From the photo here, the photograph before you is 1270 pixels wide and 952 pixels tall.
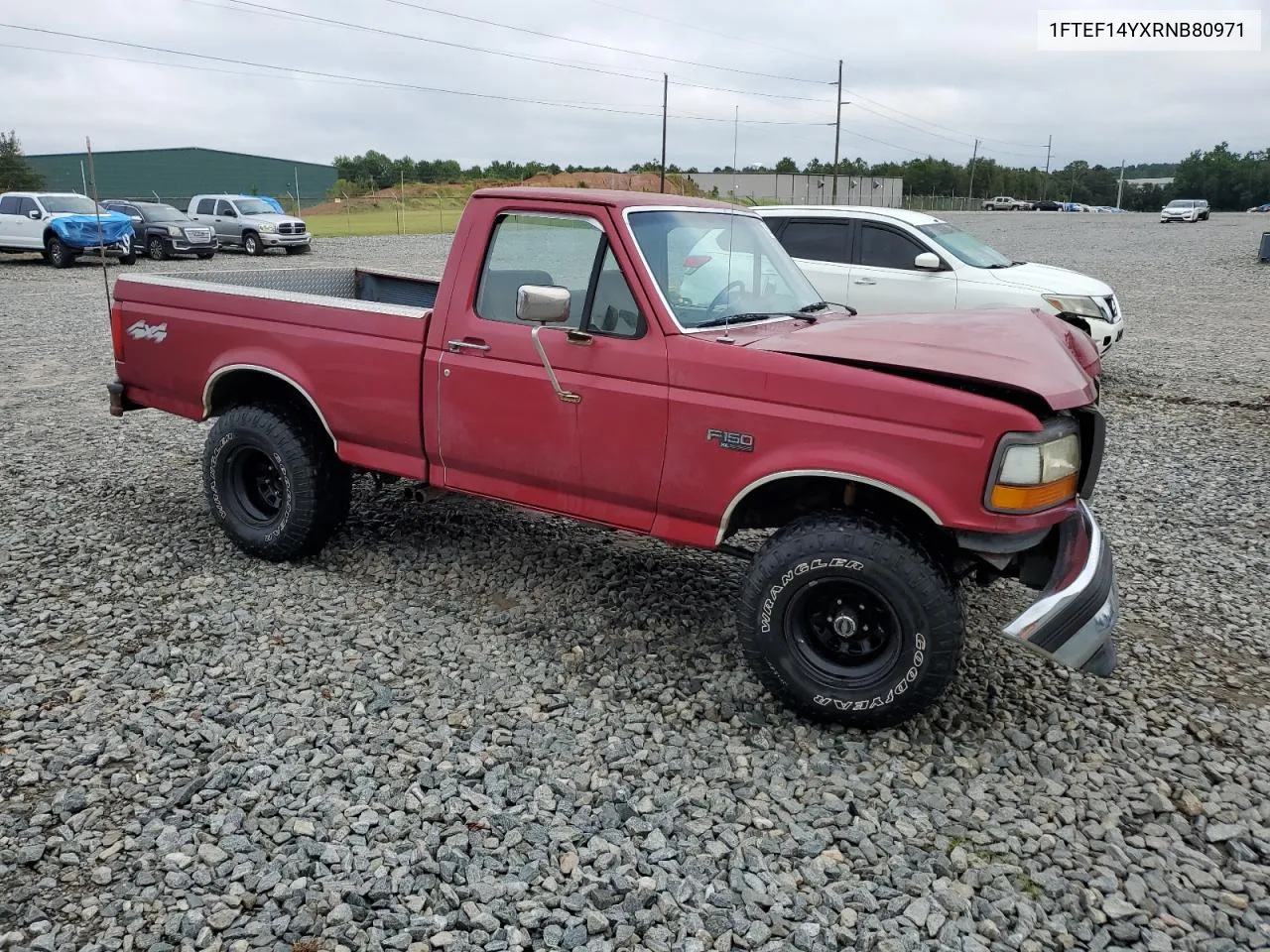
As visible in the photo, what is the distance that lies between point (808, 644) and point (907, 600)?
0.48m

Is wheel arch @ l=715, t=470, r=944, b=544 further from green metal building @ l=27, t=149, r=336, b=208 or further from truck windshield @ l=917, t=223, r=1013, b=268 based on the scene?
green metal building @ l=27, t=149, r=336, b=208

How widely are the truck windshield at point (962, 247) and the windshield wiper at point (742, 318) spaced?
238 inches

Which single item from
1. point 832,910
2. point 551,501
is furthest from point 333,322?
A: point 832,910

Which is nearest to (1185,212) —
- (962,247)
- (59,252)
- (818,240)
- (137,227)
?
(962,247)

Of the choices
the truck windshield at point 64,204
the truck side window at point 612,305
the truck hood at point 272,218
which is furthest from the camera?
the truck hood at point 272,218

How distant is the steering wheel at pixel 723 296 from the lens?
4281 millimetres

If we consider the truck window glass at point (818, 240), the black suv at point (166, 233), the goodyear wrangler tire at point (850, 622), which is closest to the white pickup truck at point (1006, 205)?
the black suv at point (166, 233)

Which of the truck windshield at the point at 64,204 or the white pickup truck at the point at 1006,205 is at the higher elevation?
the white pickup truck at the point at 1006,205

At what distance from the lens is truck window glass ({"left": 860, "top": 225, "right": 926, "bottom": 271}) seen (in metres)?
9.79

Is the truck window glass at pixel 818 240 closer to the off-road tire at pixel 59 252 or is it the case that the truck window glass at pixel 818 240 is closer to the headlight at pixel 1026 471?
the headlight at pixel 1026 471

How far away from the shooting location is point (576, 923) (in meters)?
2.82

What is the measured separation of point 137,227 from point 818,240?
2096cm

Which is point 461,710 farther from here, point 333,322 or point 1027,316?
point 1027,316

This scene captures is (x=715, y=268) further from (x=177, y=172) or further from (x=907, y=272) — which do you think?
(x=177, y=172)
